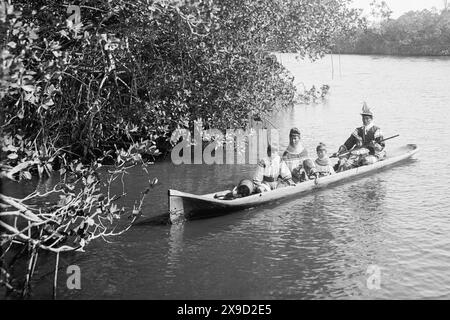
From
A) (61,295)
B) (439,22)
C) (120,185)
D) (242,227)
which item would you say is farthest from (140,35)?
(439,22)

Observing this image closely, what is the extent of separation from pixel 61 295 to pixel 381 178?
9768 millimetres

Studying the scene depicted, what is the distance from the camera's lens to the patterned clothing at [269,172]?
38.9 ft

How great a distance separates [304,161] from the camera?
42.4 feet

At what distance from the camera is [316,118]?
80.2 ft

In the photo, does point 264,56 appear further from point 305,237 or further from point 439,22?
point 439,22

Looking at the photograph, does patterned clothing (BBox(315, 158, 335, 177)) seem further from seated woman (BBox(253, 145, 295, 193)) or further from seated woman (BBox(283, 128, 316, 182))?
seated woman (BBox(253, 145, 295, 193))

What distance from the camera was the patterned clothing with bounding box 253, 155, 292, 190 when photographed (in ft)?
38.9

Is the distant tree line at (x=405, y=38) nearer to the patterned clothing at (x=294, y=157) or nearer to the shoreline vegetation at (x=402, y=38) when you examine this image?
the shoreline vegetation at (x=402, y=38)

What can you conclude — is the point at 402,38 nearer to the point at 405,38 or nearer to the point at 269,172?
the point at 405,38

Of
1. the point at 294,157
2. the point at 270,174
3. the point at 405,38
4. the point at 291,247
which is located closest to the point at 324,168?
the point at 294,157

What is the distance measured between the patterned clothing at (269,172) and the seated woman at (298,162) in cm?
79

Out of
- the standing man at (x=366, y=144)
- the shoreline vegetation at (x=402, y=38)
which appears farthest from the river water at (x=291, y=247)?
the shoreline vegetation at (x=402, y=38)

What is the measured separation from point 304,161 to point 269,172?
137cm

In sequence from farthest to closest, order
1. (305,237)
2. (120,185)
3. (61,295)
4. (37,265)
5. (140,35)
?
(120,185) < (140,35) < (305,237) < (37,265) < (61,295)
